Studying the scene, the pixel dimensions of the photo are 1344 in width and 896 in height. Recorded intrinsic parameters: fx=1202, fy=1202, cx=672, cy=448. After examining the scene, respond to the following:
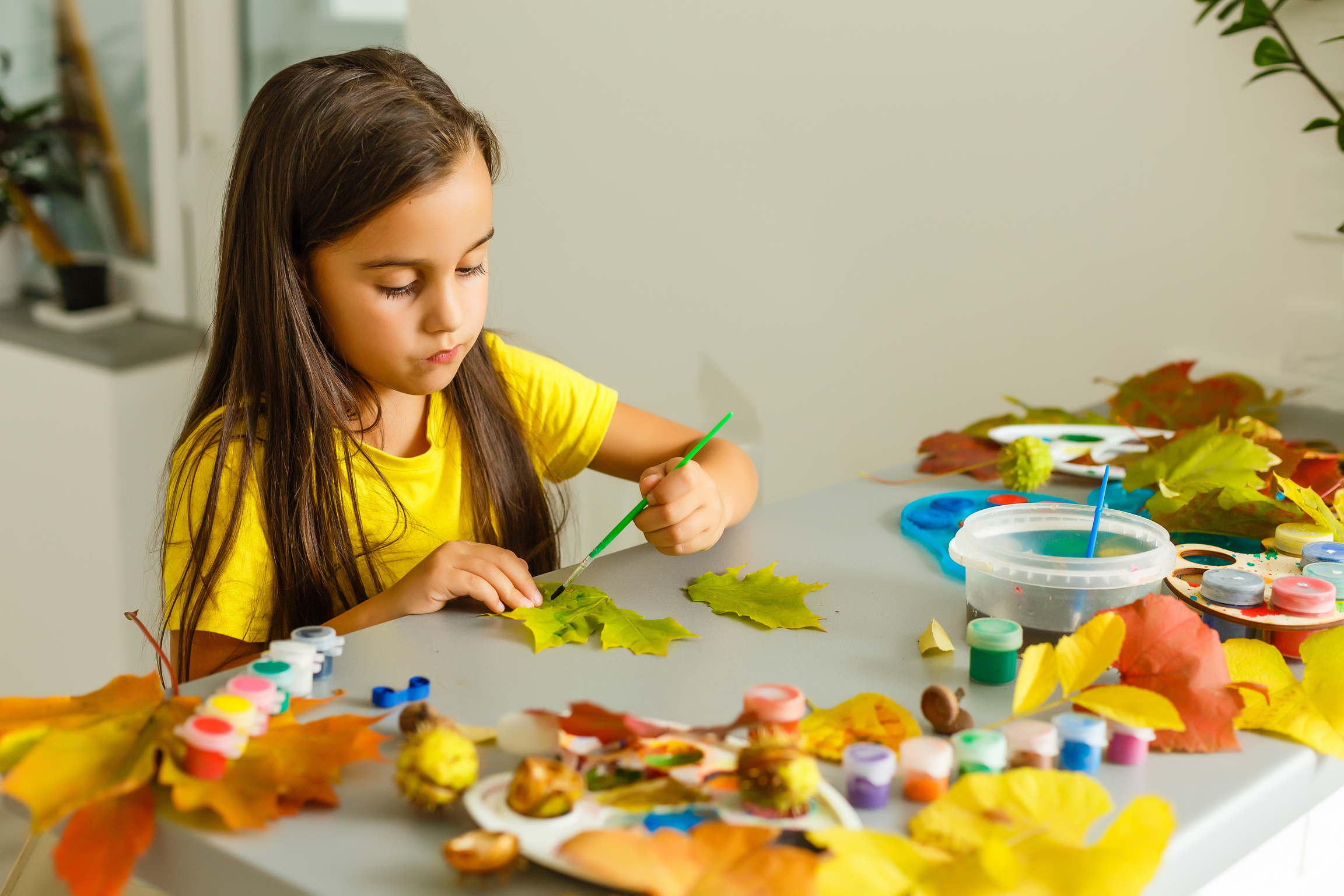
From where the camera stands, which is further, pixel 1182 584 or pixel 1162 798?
pixel 1182 584

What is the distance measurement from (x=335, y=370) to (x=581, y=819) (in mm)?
590

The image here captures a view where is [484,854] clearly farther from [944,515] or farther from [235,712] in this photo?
[944,515]

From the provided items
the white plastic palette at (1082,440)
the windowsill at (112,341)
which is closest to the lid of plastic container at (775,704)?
the white plastic palette at (1082,440)

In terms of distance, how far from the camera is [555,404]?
1211 millimetres

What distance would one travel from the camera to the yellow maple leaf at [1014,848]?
0.44 meters

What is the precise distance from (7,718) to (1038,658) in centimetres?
49

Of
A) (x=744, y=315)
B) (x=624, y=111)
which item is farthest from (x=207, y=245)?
(x=744, y=315)

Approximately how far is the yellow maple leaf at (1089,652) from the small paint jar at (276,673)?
38 cm

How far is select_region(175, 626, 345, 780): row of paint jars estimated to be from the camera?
0.51m

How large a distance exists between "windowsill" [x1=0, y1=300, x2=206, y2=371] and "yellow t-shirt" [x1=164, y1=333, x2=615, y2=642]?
131 cm

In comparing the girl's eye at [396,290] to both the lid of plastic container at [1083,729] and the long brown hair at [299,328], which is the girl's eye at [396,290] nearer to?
the long brown hair at [299,328]

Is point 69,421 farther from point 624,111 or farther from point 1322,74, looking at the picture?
point 1322,74

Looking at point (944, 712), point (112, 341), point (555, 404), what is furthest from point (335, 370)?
point (112, 341)

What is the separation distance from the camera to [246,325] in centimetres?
97
